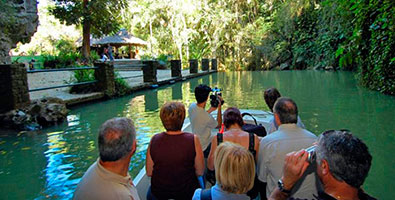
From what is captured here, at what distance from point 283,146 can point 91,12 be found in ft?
59.1

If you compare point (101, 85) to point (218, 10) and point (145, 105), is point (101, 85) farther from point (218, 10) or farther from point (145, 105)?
point (218, 10)

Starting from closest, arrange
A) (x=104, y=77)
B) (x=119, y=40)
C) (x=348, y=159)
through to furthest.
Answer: (x=348, y=159) → (x=104, y=77) → (x=119, y=40)

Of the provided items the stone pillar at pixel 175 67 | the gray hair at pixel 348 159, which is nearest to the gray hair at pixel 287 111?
the gray hair at pixel 348 159

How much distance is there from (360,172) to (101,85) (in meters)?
10.5

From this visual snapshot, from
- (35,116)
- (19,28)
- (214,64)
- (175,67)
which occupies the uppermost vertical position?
(19,28)

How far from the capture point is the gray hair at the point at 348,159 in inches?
54.4

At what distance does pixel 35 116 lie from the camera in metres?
7.00

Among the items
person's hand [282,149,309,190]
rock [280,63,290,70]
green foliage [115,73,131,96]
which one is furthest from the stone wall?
rock [280,63,290,70]

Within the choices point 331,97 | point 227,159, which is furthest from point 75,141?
point 331,97

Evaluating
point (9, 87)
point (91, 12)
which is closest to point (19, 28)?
point (91, 12)

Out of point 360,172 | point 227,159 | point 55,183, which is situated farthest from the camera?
point 55,183

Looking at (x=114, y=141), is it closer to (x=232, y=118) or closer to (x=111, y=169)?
(x=111, y=169)

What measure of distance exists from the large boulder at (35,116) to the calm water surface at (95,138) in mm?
276

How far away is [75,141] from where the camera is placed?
19.4ft
